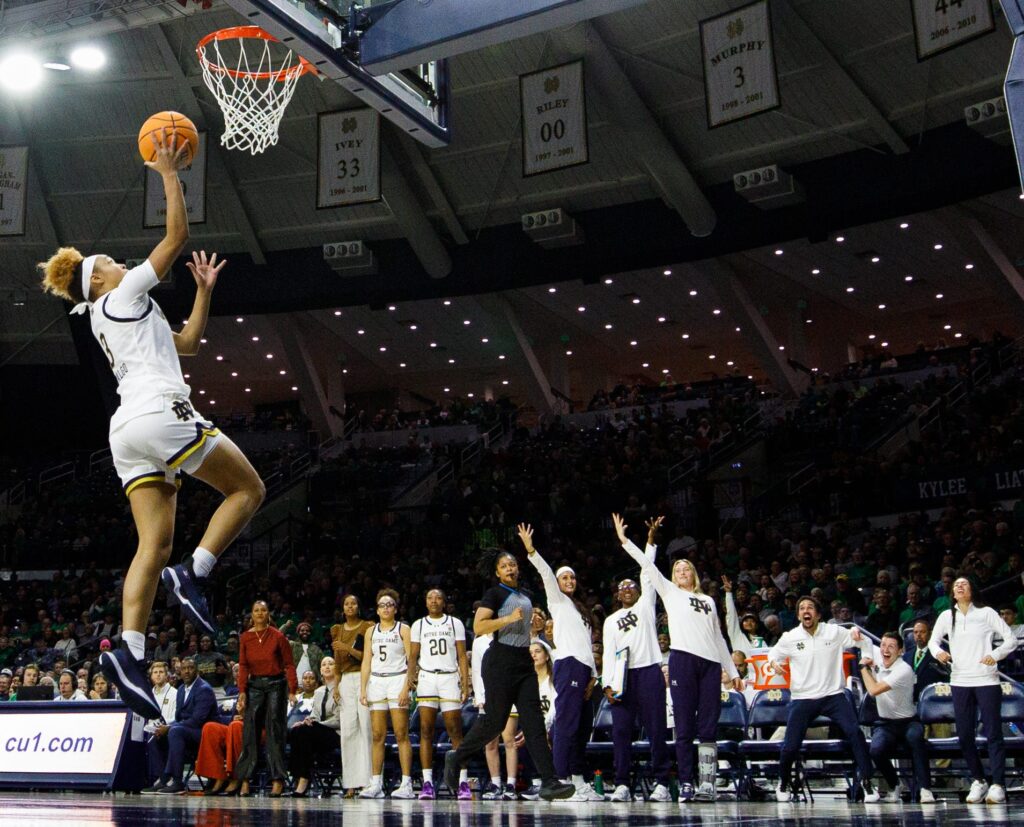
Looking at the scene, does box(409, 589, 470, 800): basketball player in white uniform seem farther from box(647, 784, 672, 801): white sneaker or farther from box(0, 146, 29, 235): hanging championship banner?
box(0, 146, 29, 235): hanging championship banner

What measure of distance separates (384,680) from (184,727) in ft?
9.42

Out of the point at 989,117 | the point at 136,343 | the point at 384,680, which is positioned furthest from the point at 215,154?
the point at 136,343

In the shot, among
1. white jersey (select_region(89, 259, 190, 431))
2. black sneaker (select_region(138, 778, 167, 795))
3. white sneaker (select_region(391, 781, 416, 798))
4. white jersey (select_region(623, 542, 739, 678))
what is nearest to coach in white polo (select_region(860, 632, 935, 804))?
white jersey (select_region(623, 542, 739, 678))

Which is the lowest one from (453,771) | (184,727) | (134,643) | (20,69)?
(453,771)

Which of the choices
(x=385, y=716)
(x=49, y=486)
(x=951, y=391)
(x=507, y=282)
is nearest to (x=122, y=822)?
(x=385, y=716)

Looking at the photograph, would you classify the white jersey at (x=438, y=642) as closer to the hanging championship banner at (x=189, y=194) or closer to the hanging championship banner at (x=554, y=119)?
the hanging championship banner at (x=554, y=119)

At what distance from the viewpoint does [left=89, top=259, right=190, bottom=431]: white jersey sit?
484 centimetres

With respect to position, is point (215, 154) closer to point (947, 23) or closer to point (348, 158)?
point (348, 158)

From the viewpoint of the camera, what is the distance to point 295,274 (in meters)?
30.9

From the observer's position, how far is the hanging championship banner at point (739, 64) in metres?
19.6

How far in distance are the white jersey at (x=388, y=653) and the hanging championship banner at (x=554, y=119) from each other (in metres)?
12.7

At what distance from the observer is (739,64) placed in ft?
65.8

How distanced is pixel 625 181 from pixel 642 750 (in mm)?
19593

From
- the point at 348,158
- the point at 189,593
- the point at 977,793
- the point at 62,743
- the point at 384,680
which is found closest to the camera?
the point at 189,593
